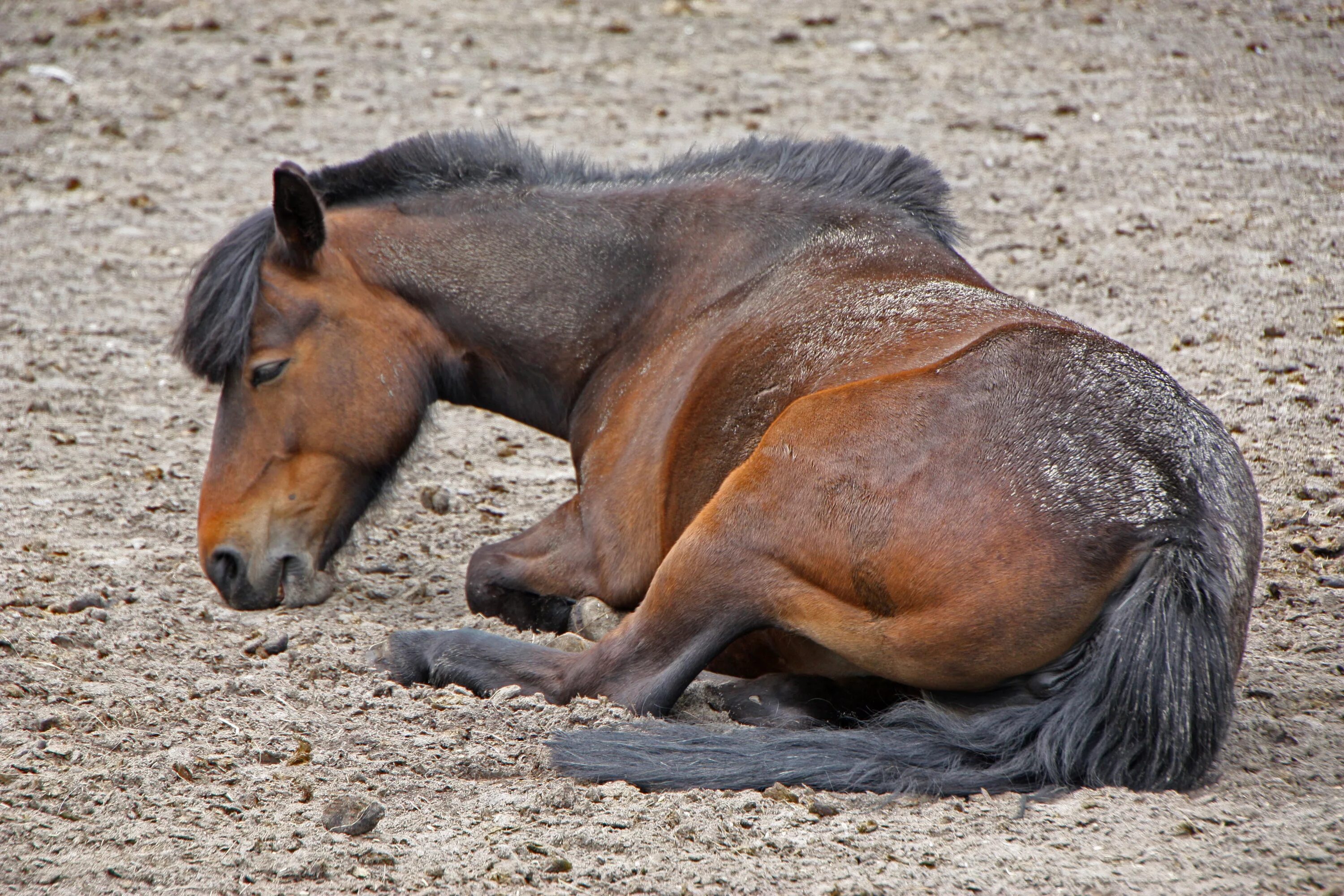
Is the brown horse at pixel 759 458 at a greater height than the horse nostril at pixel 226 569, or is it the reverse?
the brown horse at pixel 759 458

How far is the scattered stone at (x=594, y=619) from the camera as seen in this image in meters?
3.99

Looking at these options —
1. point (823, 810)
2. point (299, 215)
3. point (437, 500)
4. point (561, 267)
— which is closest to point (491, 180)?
point (561, 267)

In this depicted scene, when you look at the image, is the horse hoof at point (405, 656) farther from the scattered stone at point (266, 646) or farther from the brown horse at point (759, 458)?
the scattered stone at point (266, 646)

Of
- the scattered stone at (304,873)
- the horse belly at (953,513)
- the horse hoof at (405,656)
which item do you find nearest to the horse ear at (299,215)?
the horse hoof at (405,656)

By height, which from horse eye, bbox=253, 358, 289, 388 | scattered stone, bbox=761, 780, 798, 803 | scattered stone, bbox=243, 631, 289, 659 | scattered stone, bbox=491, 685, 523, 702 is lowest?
scattered stone, bbox=243, 631, 289, 659

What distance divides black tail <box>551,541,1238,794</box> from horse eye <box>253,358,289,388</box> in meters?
1.80

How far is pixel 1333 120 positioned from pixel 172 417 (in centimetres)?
738

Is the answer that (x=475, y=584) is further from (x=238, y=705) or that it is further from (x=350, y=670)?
(x=238, y=705)

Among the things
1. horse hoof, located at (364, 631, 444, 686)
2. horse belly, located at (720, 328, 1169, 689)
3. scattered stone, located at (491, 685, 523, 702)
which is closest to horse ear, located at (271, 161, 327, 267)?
horse hoof, located at (364, 631, 444, 686)

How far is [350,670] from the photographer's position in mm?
3654

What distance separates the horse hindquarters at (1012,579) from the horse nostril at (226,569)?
160cm

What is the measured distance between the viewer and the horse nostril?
13.4 ft

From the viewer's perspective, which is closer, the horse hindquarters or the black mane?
the horse hindquarters

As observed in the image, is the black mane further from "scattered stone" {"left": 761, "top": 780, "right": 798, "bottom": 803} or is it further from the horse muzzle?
"scattered stone" {"left": 761, "top": 780, "right": 798, "bottom": 803}
